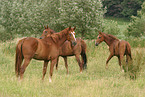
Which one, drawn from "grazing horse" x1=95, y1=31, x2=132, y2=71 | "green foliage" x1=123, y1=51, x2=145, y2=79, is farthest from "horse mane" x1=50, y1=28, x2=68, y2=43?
"grazing horse" x1=95, y1=31, x2=132, y2=71

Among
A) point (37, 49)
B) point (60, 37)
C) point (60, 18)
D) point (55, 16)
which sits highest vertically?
point (60, 37)

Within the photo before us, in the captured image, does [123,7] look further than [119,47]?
Yes

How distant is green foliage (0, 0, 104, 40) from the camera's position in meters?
20.1

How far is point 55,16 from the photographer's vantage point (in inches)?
953

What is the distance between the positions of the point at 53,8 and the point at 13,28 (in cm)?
999

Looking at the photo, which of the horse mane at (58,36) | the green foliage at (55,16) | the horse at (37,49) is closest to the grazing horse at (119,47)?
the horse at (37,49)

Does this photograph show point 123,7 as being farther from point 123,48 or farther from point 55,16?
point 123,48

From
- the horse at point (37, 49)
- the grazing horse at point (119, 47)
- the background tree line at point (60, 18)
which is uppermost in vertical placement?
the horse at point (37, 49)

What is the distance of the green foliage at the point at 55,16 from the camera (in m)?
20.1

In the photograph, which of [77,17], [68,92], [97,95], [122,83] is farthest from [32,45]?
[77,17]

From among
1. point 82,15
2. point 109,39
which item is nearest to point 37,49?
point 109,39

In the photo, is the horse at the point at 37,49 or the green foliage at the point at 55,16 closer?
the horse at the point at 37,49

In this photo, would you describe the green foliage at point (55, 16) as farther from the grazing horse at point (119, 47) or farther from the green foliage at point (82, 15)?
the grazing horse at point (119, 47)

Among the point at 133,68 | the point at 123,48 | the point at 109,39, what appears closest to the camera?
the point at 133,68
